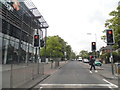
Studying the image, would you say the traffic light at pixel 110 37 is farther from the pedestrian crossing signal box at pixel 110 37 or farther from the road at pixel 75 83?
the road at pixel 75 83

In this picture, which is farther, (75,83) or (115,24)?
(115,24)

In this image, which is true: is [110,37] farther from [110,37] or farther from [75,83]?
[75,83]

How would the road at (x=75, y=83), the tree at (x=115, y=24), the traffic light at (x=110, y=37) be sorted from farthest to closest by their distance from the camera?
the tree at (x=115, y=24), the traffic light at (x=110, y=37), the road at (x=75, y=83)

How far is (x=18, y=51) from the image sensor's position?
10.6 meters

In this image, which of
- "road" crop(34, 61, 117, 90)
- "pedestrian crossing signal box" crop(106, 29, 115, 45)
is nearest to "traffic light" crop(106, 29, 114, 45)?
"pedestrian crossing signal box" crop(106, 29, 115, 45)

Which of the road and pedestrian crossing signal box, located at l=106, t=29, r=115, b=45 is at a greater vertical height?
pedestrian crossing signal box, located at l=106, t=29, r=115, b=45

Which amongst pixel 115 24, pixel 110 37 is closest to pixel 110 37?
pixel 110 37

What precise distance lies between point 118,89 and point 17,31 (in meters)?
6.30

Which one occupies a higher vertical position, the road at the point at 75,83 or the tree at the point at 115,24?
the tree at the point at 115,24

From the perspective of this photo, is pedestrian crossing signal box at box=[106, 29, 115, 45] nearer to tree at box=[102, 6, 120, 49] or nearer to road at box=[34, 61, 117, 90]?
road at box=[34, 61, 117, 90]

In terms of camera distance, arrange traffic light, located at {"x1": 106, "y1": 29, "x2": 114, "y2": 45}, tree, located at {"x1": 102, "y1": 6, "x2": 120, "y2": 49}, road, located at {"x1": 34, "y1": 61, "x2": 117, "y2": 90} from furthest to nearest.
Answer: tree, located at {"x1": 102, "y1": 6, "x2": 120, "y2": 49}, traffic light, located at {"x1": 106, "y1": 29, "x2": 114, "y2": 45}, road, located at {"x1": 34, "y1": 61, "x2": 117, "y2": 90}

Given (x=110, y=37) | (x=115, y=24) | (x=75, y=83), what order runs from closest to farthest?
(x=75, y=83) < (x=110, y=37) < (x=115, y=24)

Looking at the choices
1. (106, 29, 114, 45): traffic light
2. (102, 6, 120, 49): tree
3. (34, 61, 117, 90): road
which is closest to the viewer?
(34, 61, 117, 90): road

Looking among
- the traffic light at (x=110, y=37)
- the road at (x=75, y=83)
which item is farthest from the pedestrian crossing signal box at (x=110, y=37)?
the road at (x=75, y=83)
